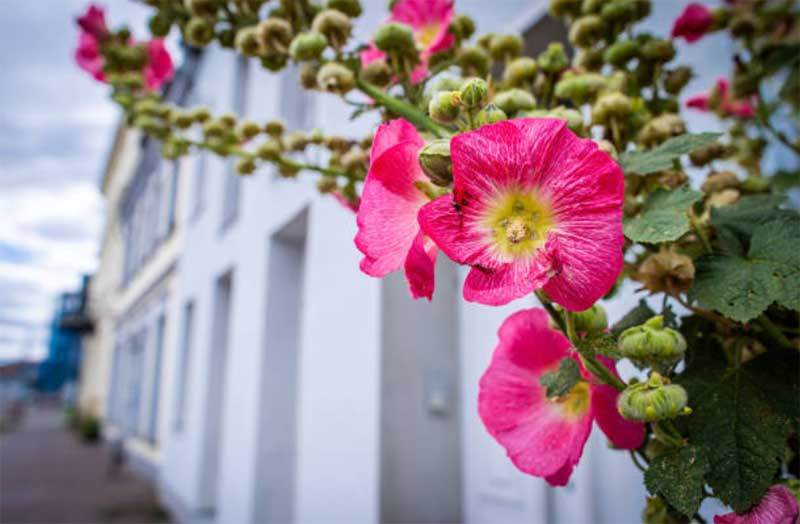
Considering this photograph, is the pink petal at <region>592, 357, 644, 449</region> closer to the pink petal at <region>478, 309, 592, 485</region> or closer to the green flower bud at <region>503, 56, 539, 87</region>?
the pink petal at <region>478, 309, 592, 485</region>

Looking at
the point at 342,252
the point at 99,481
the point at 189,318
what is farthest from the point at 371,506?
the point at 99,481

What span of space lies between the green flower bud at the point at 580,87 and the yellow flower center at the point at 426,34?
0.13 meters

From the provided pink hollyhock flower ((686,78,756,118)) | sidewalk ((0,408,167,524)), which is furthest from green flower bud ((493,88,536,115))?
sidewalk ((0,408,167,524))

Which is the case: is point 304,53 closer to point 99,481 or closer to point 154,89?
point 154,89

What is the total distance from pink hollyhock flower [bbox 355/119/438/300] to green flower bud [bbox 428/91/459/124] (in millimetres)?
16

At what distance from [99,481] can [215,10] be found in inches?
345

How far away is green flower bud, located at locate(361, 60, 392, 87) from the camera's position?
44 centimetres

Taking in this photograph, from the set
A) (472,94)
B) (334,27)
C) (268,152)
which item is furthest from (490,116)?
(268,152)

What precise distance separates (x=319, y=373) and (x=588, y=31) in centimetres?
185

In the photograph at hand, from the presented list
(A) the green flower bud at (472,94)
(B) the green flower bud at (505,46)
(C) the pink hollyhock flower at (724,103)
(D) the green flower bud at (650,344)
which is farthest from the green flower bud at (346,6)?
(C) the pink hollyhock flower at (724,103)

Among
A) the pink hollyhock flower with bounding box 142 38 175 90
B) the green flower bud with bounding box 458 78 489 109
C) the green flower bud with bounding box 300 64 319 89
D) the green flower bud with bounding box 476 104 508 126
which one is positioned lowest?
the green flower bud with bounding box 476 104 508 126

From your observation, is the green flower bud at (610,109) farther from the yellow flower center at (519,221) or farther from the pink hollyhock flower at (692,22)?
the pink hollyhock flower at (692,22)

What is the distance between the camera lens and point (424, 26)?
510 mm

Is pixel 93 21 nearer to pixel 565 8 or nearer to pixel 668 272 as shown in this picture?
pixel 565 8
